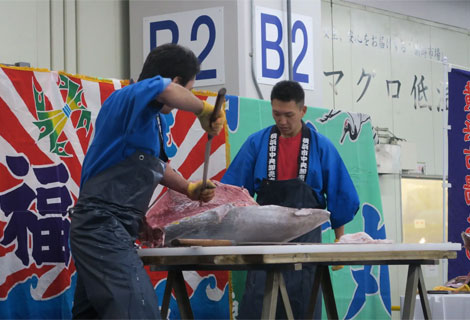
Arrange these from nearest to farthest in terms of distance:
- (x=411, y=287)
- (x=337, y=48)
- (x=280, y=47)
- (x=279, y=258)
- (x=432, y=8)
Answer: (x=279, y=258)
(x=411, y=287)
(x=280, y=47)
(x=337, y=48)
(x=432, y=8)

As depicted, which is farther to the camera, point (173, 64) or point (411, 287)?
point (411, 287)

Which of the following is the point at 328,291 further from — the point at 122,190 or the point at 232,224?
the point at 122,190

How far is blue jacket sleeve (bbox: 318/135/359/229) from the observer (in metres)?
4.65

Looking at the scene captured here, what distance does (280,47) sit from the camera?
23.0 feet

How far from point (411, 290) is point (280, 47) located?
356 centimetres

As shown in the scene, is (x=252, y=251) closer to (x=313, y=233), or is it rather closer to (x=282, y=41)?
(x=313, y=233)

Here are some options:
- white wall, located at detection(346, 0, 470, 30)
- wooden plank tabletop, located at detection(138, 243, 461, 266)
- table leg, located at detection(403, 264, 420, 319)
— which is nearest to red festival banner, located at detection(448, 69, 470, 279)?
table leg, located at detection(403, 264, 420, 319)

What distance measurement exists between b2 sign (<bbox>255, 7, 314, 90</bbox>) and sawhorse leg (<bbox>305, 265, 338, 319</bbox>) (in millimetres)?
2737

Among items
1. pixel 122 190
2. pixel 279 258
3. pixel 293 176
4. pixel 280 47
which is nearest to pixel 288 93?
pixel 293 176

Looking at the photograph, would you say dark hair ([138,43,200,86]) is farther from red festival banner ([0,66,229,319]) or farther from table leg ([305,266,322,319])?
table leg ([305,266,322,319])

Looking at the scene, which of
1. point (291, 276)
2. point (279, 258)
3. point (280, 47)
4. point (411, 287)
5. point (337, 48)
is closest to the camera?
point (279, 258)

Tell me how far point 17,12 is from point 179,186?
11.5 ft

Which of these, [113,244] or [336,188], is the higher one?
[336,188]

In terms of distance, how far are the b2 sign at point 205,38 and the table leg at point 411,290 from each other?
3250 mm
